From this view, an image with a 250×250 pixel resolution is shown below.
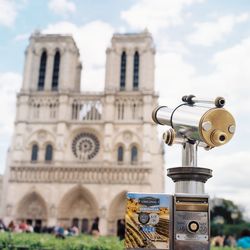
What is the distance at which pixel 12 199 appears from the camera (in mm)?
35875

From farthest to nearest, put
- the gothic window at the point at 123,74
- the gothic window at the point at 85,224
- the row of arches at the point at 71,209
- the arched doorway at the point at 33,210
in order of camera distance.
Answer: the gothic window at the point at 123,74, the gothic window at the point at 85,224, the arched doorway at the point at 33,210, the row of arches at the point at 71,209

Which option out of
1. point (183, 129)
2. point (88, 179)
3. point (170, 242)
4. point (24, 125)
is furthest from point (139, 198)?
point (24, 125)

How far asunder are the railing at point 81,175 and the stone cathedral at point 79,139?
86 millimetres

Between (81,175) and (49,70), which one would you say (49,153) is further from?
(49,70)

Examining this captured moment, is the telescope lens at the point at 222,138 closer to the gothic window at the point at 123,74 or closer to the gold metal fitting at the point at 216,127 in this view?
the gold metal fitting at the point at 216,127

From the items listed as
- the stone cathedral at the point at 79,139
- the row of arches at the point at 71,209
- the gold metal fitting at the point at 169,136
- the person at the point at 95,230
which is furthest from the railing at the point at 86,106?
the gold metal fitting at the point at 169,136

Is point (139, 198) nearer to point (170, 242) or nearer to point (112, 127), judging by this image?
point (170, 242)

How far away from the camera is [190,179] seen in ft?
9.54

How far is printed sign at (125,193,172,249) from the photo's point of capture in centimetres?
277

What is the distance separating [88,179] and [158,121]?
32.8 meters

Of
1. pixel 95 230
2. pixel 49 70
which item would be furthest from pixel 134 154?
pixel 95 230

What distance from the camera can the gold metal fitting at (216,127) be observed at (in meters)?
2.79

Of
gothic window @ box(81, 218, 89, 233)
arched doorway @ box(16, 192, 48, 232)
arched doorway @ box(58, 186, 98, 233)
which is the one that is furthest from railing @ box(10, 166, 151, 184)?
gothic window @ box(81, 218, 89, 233)

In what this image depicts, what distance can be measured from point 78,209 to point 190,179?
1364 inches
